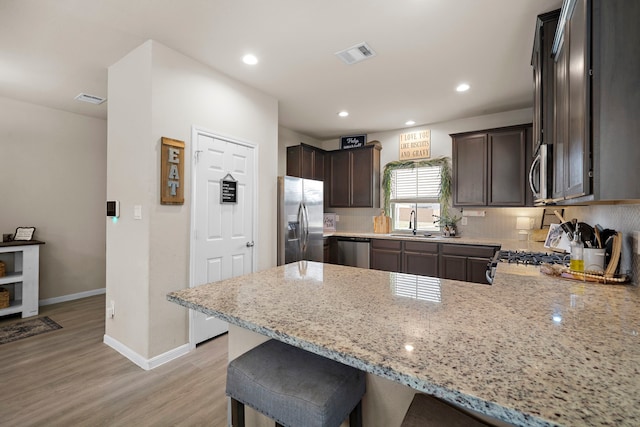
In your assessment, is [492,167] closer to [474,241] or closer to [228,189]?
[474,241]

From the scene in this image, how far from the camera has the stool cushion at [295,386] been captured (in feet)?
3.12

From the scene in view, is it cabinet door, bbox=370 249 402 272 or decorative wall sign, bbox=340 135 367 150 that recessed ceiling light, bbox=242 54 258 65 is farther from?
cabinet door, bbox=370 249 402 272

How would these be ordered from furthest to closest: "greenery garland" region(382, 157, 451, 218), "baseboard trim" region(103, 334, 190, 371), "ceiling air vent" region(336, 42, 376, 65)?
"greenery garland" region(382, 157, 451, 218) → "ceiling air vent" region(336, 42, 376, 65) → "baseboard trim" region(103, 334, 190, 371)

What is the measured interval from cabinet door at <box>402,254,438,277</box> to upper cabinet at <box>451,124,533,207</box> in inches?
35.9

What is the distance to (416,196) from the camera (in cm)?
501

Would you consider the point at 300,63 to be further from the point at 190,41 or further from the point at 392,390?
the point at 392,390

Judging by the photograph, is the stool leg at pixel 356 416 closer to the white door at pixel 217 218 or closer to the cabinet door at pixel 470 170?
the white door at pixel 217 218

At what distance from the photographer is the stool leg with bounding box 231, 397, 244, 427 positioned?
1.19 meters

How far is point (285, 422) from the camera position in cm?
98

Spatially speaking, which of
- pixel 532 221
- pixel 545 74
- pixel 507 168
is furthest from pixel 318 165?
pixel 545 74

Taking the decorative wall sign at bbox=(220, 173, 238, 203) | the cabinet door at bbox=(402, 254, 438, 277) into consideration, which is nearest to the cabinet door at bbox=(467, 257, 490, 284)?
the cabinet door at bbox=(402, 254, 438, 277)

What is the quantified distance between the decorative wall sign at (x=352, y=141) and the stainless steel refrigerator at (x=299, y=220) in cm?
150

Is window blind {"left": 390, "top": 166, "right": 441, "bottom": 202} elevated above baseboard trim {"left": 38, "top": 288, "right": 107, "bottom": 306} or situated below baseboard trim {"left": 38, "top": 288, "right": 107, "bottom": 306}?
above

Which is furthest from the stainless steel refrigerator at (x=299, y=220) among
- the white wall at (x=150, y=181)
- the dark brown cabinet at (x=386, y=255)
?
the white wall at (x=150, y=181)
